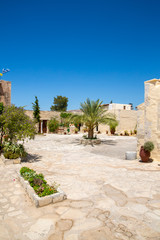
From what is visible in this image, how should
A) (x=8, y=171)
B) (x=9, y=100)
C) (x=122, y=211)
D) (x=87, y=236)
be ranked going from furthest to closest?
(x=9, y=100) < (x=8, y=171) < (x=122, y=211) < (x=87, y=236)

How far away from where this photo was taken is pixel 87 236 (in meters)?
2.72

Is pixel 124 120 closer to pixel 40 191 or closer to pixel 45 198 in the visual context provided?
pixel 40 191

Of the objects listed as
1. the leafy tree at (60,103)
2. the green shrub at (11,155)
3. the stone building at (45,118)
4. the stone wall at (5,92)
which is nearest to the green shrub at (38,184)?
the green shrub at (11,155)

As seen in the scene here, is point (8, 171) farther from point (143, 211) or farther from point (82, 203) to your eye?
point (143, 211)

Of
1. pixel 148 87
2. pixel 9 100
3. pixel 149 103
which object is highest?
pixel 9 100

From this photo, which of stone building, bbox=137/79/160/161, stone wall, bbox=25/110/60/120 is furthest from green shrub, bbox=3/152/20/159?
stone wall, bbox=25/110/60/120

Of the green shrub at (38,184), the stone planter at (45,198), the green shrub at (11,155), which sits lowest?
the stone planter at (45,198)

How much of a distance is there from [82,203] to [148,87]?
6.84 m

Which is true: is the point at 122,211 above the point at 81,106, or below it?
below

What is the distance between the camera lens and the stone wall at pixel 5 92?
21188 millimetres

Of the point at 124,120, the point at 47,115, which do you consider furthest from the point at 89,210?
the point at 124,120

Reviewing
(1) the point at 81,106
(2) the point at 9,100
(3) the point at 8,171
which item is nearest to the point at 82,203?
(3) the point at 8,171

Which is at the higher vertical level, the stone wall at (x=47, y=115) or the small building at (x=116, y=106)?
the small building at (x=116, y=106)

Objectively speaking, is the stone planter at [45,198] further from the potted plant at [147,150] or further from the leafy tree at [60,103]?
the leafy tree at [60,103]
